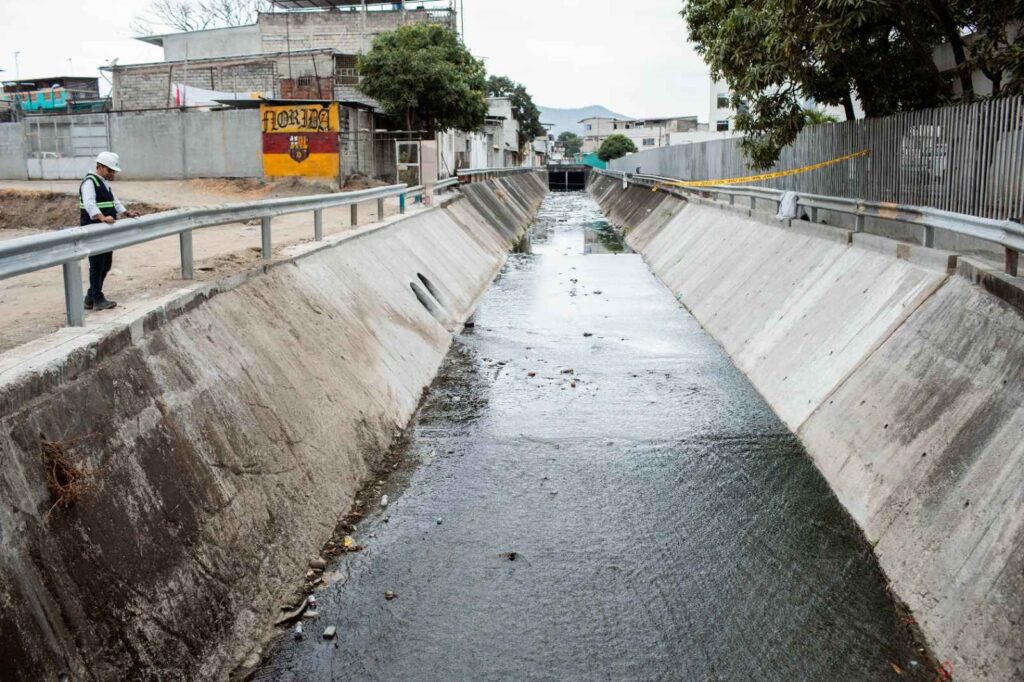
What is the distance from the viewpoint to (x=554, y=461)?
872 cm

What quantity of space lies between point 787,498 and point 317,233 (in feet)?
23.8

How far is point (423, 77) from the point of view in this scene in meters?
36.4

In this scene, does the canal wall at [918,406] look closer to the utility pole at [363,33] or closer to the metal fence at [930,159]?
the metal fence at [930,159]

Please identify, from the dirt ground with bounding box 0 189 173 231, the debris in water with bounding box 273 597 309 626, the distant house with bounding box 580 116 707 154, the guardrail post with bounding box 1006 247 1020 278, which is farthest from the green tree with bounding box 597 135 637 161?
the debris in water with bounding box 273 597 309 626

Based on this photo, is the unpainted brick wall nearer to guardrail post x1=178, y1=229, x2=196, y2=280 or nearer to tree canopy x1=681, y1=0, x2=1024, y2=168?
tree canopy x1=681, y1=0, x2=1024, y2=168

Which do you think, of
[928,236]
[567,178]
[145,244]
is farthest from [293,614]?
[567,178]

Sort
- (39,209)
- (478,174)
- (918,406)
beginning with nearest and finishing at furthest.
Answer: (918,406) → (39,209) → (478,174)

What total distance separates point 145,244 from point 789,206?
10.5m

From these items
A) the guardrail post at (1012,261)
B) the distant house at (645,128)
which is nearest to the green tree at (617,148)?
the distant house at (645,128)

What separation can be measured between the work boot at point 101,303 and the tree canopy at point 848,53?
9.24 meters

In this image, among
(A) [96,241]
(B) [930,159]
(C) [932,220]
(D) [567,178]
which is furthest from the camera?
(D) [567,178]

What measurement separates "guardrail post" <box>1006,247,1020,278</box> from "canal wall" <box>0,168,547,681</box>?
566cm

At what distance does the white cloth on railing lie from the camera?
1463cm

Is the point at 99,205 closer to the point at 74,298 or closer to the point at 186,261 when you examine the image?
the point at 186,261
